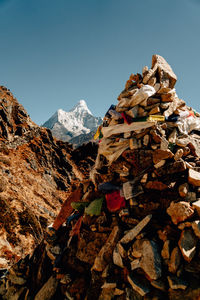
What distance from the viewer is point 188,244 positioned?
3250mm

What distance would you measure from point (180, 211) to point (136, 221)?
1.13 metres

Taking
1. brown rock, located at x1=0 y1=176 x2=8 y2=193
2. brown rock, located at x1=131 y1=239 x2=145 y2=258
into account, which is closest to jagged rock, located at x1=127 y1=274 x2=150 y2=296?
brown rock, located at x1=131 y1=239 x2=145 y2=258

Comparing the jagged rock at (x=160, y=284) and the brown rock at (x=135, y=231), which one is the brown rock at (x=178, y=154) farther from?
the jagged rock at (x=160, y=284)

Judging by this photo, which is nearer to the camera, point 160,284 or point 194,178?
point 160,284

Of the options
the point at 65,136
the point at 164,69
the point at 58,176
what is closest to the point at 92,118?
the point at 65,136

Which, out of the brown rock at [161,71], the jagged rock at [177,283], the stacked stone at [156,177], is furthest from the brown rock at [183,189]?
the brown rock at [161,71]

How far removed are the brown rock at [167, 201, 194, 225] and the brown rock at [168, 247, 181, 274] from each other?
0.57m

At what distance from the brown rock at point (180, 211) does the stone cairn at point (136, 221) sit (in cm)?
2

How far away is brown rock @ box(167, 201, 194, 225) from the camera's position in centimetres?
353

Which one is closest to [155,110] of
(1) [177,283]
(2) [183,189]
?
(2) [183,189]

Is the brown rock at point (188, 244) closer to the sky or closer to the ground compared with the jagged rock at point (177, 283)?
closer to the sky

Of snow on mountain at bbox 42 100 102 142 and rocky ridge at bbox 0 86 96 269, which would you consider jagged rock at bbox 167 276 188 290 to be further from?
snow on mountain at bbox 42 100 102 142

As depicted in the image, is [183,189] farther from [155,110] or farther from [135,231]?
[155,110]

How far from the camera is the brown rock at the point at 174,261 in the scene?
3137mm
